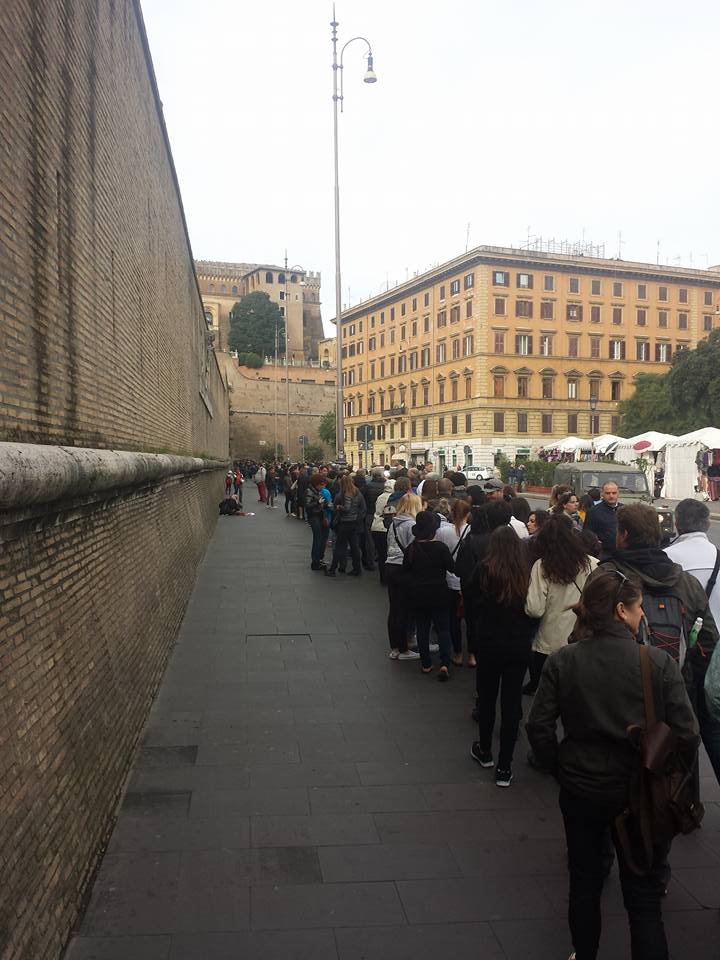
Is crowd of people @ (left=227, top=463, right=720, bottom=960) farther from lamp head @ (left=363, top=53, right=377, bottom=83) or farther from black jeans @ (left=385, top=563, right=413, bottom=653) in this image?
lamp head @ (left=363, top=53, right=377, bottom=83)

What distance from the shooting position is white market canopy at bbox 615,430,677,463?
35.7 m

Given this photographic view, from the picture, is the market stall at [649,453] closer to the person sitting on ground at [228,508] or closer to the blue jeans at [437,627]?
the person sitting on ground at [228,508]

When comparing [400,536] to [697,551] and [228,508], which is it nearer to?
[697,551]

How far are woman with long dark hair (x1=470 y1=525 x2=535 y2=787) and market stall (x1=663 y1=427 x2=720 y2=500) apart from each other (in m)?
31.9

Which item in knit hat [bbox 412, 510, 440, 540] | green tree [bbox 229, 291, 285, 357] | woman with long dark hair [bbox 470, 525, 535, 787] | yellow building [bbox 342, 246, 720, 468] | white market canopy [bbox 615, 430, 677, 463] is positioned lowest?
woman with long dark hair [bbox 470, 525, 535, 787]

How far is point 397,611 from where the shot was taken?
834 centimetres

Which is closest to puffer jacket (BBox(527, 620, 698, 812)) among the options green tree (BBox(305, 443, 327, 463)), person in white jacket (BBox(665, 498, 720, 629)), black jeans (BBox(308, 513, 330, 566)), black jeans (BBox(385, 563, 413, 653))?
person in white jacket (BBox(665, 498, 720, 629))

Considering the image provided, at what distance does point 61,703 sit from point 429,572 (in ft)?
13.7

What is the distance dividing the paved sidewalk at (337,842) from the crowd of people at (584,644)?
1.25 ft

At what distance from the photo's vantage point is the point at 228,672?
7867mm

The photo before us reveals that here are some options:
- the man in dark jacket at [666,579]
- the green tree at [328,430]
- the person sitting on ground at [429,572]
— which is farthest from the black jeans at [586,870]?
the green tree at [328,430]

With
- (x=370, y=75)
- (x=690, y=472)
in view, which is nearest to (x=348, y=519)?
(x=370, y=75)

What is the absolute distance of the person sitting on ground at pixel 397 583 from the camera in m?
8.21

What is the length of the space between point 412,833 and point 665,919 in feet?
4.40
